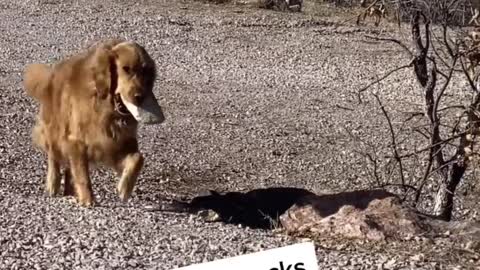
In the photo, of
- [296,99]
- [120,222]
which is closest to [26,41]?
[296,99]

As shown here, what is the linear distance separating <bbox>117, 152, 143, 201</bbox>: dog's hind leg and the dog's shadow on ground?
312 millimetres

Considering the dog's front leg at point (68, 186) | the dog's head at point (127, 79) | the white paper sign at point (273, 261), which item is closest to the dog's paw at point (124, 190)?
the dog's head at point (127, 79)

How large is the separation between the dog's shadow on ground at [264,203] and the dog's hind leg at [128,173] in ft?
1.02

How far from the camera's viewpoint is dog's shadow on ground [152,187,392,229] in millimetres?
7207

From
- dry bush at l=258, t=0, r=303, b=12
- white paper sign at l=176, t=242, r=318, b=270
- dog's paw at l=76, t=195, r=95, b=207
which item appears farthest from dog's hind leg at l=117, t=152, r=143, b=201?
dry bush at l=258, t=0, r=303, b=12

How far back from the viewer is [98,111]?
7734 mm

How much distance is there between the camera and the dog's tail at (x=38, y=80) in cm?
845

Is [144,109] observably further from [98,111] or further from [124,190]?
[124,190]

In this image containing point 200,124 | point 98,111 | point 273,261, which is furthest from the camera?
point 200,124

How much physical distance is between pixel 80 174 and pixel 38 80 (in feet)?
3.49

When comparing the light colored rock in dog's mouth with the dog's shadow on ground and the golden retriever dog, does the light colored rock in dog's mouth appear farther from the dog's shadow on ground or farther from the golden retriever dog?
the dog's shadow on ground

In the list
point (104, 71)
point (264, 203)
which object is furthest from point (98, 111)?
point (264, 203)

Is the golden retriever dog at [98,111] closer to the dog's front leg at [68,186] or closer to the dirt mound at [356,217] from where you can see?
the dog's front leg at [68,186]

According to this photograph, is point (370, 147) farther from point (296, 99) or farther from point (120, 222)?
point (120, 222)
